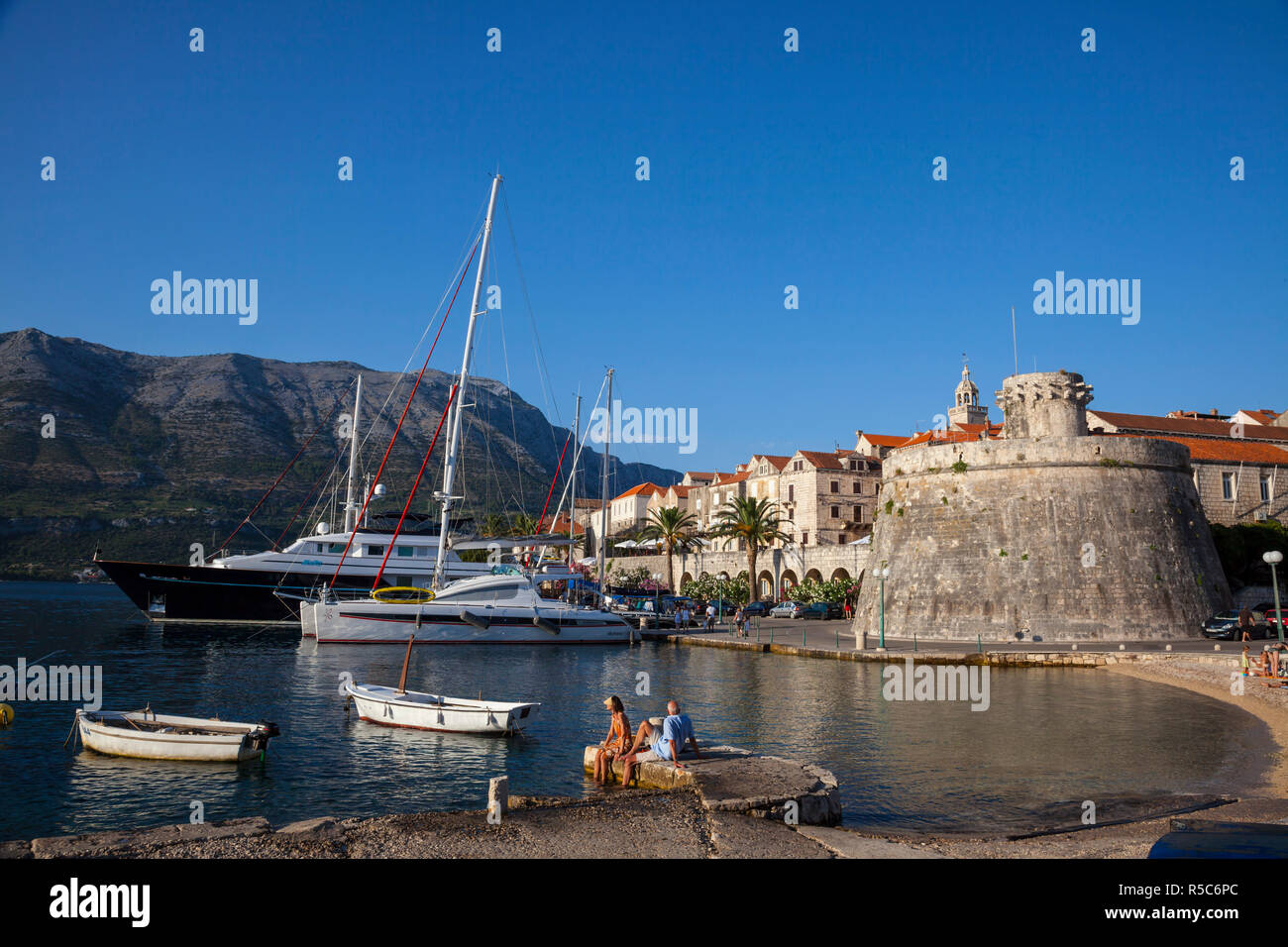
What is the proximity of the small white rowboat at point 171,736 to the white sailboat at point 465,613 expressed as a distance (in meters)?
22.0

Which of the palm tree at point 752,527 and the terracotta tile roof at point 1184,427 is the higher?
the terracotta tile roof at point 1184,427

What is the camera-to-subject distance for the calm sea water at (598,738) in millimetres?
12945

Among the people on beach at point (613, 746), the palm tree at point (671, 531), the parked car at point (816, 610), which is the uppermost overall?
the palm tree at point (671, 531)

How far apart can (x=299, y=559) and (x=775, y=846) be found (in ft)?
149

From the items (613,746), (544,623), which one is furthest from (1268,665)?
(544,623)

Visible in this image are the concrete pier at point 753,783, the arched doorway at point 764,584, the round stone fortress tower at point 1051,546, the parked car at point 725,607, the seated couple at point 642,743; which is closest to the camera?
the concrete pier at point 753,783

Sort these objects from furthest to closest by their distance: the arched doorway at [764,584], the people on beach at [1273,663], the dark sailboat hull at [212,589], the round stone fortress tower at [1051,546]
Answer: the arched doorway at [764,584]
the dark sailboat hull at [212,589]
the round stone fortress tower at [1051,546]
the people on beach at [1273,663]

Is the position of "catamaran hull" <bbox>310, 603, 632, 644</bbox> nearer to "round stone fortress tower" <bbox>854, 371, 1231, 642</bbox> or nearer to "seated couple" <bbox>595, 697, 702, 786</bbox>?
"round stone fortress tower" <bbox>854, 371, 1231, 642</bbox>

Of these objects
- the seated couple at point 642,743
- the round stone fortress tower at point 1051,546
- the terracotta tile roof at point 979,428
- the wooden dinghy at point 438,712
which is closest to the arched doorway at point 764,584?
the terracotta tile roof at point 979,428

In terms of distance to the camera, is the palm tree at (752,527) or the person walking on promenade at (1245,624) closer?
the person walking on promenade at (1245,624)

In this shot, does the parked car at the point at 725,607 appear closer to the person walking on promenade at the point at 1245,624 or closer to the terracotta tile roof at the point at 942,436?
the terracotta tile roof at the point at 942,436

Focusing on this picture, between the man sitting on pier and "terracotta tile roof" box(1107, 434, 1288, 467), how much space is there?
152 ft
